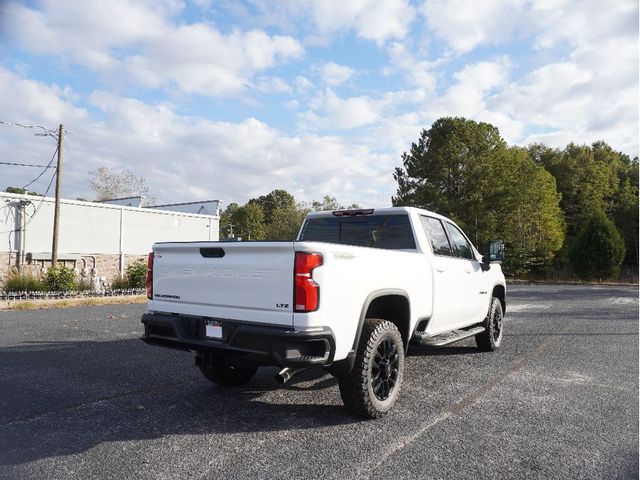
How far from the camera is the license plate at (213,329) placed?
4105mm

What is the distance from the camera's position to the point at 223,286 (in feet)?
13.6

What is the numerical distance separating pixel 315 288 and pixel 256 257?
0.57 m

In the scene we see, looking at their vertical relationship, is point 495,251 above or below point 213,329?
above

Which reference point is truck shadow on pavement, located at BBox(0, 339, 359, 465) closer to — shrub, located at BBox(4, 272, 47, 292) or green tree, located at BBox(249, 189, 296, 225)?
shrub, located at BBox(4, 272, 47, 292)

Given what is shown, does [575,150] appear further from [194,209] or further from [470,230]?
A: [194,209]

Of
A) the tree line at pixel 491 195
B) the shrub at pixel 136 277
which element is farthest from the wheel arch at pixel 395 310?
the tree line at pixel 491 195

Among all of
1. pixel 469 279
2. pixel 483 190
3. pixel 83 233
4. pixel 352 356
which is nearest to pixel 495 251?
pixel 469 279

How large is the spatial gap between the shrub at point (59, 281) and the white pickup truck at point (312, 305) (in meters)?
14.3

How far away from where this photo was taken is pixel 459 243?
6562 mm

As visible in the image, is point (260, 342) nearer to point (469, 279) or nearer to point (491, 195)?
point (469, 279)

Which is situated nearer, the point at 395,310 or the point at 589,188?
the point at 395,310

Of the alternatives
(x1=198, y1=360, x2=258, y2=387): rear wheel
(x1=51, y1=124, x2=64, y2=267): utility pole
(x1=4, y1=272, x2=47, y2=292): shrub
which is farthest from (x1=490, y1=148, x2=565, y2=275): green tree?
(x1=198, y1=360, x2=258, y2=387): rear wheel

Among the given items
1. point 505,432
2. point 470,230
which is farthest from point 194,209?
point 505,432

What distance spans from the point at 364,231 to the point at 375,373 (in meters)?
1.91
